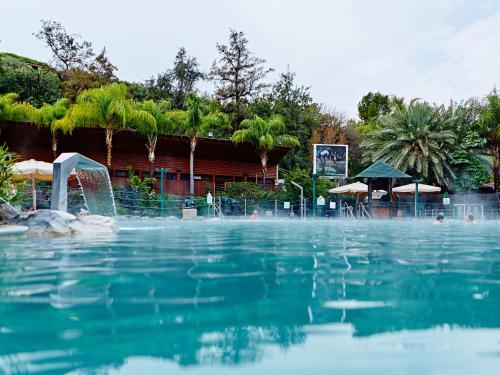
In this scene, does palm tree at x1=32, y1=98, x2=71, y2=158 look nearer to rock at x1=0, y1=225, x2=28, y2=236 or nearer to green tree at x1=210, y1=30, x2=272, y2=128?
green tree at x1=210, y1=30, x2=272, y2=128

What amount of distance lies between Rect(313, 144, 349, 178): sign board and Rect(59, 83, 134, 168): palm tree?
10.2 m

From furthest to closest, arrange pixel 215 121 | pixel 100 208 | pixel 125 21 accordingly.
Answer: pixel 125 21 → pixel 215 121 → pixel 100 208

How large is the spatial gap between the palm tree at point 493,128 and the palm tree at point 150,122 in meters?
19.2

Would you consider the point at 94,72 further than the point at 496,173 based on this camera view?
Yes

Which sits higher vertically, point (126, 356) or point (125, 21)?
point (125, 21)

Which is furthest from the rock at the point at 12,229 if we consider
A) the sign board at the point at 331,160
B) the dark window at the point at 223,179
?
the sign board at the point at 331,160

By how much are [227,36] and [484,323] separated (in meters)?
34.0

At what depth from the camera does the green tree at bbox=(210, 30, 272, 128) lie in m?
34.5

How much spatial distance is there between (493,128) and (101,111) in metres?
23.2

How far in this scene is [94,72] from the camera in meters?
34.2

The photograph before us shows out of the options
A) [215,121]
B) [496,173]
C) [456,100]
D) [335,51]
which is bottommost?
[496,173]

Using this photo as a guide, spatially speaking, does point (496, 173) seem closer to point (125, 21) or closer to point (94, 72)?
point (125, 21)

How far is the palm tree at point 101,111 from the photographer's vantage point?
23.0 metres

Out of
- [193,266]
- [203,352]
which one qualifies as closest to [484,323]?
[203,352]
